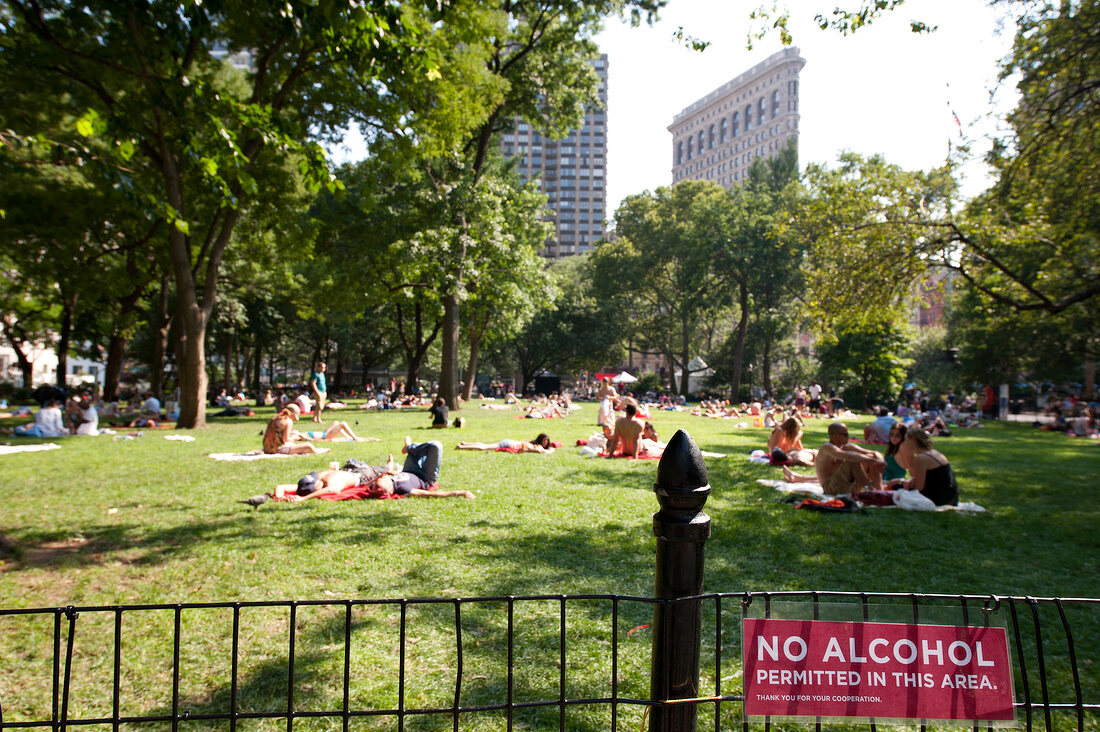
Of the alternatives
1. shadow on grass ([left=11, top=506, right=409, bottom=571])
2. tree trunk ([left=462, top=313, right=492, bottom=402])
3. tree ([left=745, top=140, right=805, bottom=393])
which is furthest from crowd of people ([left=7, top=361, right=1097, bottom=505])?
tree ([left=745, top=140, right=805, bottom=393])

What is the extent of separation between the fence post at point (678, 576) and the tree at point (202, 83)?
583 centimetres

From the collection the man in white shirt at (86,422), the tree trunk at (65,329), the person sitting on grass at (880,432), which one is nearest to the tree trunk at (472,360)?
the tree trunk at (65,329)

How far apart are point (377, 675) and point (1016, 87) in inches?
601

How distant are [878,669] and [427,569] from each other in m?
4.18

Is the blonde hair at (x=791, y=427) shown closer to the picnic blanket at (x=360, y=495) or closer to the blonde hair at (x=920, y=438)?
the blonde hair at (x=920, y=438)

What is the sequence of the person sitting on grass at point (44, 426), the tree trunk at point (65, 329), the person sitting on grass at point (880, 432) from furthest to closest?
the tree trunk at point (65, 329), the person sitting on grass at point (880, 432), the person sitting on grass at point (44, 426)

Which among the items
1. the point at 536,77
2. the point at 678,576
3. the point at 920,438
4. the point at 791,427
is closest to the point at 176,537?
the point at 678,576

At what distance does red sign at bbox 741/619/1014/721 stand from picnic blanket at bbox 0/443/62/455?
601 inches

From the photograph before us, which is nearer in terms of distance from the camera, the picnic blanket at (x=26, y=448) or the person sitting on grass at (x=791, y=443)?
the person sitting on grass at (x=791, y=443)

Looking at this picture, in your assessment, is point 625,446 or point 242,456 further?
point 625,446

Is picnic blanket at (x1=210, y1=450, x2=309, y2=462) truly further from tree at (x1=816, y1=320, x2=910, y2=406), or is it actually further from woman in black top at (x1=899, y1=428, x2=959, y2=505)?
tree at (x1=816, y1=320, x2=910, y2=406)

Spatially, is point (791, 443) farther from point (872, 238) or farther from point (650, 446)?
point (872, 238)

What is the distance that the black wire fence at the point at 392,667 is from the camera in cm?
333

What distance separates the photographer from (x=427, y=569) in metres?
5.62
